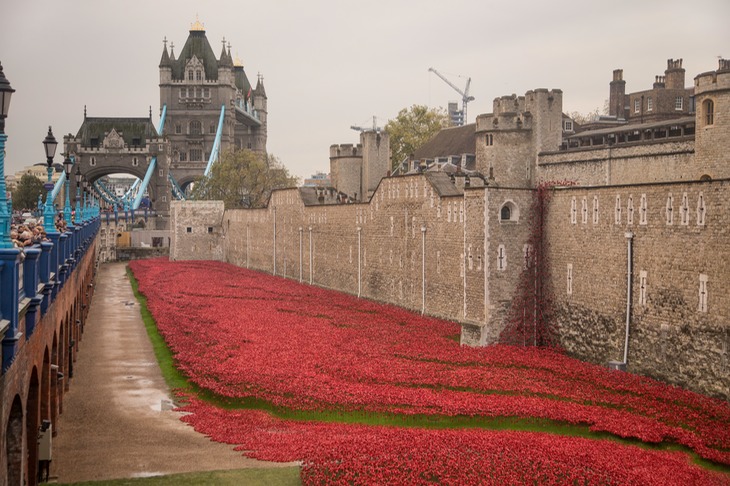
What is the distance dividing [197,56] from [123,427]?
129949 millimetres

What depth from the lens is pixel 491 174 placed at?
204 feet

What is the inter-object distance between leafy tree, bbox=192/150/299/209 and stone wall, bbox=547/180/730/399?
69431 millimetres

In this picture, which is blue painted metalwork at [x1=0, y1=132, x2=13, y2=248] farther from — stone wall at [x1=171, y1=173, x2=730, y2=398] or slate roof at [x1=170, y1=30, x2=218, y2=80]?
slate roof at [x1=170, y1=30, x2=218, y2=80]

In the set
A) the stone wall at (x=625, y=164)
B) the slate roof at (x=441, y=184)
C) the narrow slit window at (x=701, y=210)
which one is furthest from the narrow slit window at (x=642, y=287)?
the stone wall at (x=625, y=164)

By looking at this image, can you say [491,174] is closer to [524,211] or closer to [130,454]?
[524,211]

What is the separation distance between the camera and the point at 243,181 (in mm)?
99062

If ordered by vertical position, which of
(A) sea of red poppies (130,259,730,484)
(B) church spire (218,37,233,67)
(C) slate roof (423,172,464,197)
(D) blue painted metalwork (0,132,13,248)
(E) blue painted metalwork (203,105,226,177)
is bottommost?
(A) sea of red poppies (130,259,730,484)

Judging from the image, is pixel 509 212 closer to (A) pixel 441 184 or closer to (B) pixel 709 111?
(A) pixel 441 184

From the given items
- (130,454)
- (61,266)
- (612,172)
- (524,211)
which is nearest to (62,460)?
(130,454)

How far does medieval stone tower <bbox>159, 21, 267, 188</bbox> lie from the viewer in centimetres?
14150

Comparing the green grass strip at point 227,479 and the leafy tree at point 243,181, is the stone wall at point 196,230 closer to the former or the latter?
the leafy tree at point 243,181

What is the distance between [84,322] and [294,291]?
15241 mm

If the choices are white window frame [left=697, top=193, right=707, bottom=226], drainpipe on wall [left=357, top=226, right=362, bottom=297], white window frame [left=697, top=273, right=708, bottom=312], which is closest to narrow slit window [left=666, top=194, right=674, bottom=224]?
white window frame [left=697, top=193, right=707, bottom=226]

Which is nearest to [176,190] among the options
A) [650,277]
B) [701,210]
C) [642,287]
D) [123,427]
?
[642,287]
